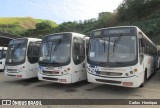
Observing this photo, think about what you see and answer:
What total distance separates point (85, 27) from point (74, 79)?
3953cm

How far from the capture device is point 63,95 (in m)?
10.8

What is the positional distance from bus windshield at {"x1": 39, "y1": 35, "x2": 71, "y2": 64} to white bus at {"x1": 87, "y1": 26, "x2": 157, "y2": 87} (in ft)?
4.20

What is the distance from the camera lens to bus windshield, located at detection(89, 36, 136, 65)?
10711 millimetres

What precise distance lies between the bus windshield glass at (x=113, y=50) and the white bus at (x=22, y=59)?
4454mm

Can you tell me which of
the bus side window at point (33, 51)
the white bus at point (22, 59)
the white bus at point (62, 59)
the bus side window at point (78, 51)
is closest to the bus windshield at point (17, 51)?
the white bus at point (22, 59)

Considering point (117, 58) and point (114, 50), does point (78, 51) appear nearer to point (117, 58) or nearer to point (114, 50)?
point (114, 50)

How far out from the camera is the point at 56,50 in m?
12.5

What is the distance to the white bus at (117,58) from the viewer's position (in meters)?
10.5

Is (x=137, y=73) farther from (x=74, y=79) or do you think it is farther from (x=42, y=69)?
(x=42, y=69)

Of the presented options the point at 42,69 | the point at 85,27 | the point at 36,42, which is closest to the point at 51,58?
the point at 42,69

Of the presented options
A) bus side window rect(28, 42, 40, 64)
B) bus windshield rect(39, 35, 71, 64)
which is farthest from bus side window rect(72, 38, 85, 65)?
bus side window rect(28, 42, 40, 64)

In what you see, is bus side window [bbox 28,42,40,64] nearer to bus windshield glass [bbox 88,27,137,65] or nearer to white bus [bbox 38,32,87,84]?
white bus [bbox 38,32,87,84]

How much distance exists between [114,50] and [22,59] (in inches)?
233

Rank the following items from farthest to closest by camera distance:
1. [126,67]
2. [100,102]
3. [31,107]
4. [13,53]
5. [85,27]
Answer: [85,27] < [13,53] < [126,67] < [100,102] < [31,107]
